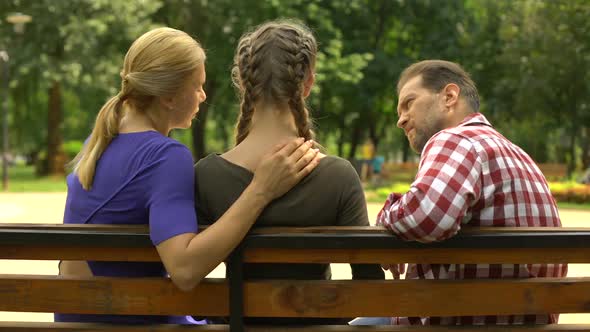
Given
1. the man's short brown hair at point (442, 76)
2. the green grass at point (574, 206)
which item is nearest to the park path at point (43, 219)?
the green grass at point (574, 206)

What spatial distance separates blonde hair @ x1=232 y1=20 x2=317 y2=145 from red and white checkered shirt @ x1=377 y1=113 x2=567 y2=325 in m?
0.44

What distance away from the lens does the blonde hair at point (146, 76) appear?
2.77 m

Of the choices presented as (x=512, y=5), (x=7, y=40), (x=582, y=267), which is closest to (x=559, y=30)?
(x=512, y=5)

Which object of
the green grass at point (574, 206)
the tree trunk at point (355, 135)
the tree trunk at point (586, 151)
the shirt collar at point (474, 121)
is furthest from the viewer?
the tree trunk at point (355, 135)

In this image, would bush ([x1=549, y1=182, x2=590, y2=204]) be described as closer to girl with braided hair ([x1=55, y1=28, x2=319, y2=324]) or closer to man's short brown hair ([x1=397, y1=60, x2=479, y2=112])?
man's short brown hair ([x1=397, y1=60, x2=479, y2=112])

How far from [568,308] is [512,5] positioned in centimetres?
4162

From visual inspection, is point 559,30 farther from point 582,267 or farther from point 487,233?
point 487,233

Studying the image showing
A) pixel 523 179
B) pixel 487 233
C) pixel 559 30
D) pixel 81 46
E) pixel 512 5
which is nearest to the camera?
pixel 487 233

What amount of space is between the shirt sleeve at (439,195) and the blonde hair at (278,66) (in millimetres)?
415

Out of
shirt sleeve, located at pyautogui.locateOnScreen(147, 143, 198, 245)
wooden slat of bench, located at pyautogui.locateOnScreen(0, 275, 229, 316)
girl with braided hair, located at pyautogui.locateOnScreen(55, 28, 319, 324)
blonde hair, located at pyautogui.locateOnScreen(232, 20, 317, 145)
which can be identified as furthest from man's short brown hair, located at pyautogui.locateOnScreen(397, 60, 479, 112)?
wooden slat of bench, located at pyautogui.locateOnScreen(0, 275, 229, 316)

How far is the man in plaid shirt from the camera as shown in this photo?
2518 mm

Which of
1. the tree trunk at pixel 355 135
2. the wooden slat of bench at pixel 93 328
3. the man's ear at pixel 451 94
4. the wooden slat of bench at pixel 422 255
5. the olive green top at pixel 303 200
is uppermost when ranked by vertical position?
the man's ear at pixel 451 94

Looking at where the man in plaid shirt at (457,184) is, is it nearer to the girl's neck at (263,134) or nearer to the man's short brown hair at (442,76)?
the man's short brown hair at (442,76)

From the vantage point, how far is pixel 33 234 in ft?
8.49
